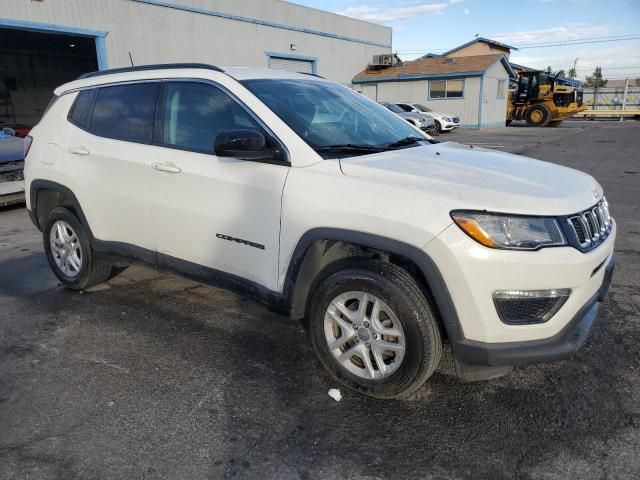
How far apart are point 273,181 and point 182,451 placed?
1.52m

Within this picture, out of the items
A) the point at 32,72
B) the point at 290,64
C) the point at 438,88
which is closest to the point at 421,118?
the point at 290,64

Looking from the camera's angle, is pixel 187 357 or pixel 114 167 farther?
pixel 114 167

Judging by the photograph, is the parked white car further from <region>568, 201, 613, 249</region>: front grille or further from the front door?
<region>568, 201, 613, 249</region>: front grille

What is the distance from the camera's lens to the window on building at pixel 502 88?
102 feet

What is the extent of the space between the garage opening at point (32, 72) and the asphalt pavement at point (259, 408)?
24862 millimetres

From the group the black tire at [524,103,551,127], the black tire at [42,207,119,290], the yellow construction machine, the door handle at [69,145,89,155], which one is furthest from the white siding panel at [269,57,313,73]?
the door handle at [69,145,89,155]

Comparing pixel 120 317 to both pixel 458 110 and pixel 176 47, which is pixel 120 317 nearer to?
→ pixel 176 47

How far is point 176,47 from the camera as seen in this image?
1845 centimetres

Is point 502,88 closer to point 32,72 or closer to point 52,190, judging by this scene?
point 32,72

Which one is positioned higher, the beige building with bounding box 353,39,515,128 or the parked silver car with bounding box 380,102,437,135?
the beige building with bounding box 353,39,515,128

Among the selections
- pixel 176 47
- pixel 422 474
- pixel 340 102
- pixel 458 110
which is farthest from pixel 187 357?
pixel 458 110

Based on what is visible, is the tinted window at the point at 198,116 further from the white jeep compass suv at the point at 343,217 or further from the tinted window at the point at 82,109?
the tinted window at the point at 82,109

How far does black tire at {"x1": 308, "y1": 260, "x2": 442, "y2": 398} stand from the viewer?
8.47ft

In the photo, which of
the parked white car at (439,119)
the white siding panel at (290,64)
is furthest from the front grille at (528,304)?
the parked white car at (439,119)
